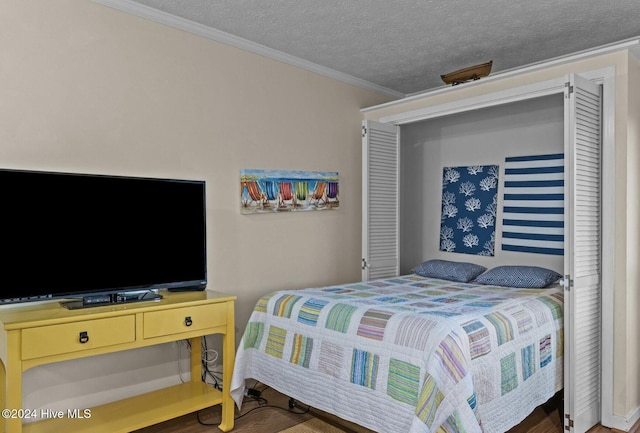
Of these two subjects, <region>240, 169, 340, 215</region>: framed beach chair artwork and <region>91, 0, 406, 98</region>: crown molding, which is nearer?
<region>91, 0, 406, 98</region>: crown molding

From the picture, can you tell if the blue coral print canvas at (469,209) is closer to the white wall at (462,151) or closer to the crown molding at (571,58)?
the white wall at (462,151)

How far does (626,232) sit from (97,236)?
10.2 feet

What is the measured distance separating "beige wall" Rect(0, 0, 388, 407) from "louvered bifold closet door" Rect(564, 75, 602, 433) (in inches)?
76.2

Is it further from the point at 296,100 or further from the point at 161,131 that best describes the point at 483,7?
the point at 161,131

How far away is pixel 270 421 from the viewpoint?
288cm

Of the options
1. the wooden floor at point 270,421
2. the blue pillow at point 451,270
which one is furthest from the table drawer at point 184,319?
the blue pillow at point 451,270

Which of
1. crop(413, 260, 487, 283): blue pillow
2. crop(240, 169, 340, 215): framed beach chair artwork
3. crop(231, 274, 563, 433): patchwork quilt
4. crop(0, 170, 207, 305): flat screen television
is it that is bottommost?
crop(231, 274, 563, 433): patchwork quilt

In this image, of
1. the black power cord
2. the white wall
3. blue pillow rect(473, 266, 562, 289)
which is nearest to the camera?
the black power cord

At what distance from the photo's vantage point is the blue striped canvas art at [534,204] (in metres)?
3.63

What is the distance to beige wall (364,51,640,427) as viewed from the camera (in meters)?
2.79

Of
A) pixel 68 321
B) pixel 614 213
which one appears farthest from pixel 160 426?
pixel 614 213

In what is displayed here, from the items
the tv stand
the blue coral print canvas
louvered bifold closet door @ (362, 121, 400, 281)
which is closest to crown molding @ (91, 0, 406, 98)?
louvered bifold closet door @ (362, 121, 400, 281)

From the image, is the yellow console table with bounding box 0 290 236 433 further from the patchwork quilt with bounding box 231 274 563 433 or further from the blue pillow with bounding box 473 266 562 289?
the blue pillow with bounding box 473 266 562 289

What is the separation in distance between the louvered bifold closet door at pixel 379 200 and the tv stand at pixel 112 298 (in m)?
1.94
